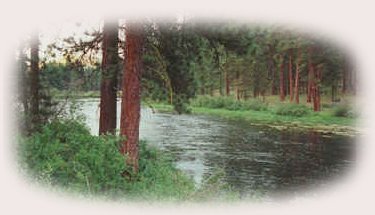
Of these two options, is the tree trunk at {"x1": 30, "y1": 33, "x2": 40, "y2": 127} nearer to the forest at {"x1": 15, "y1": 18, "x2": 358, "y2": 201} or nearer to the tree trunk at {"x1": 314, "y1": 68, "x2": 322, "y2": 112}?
the forest at {"x1": 15, "y1": 18, "x2": 358, "y2": 201}

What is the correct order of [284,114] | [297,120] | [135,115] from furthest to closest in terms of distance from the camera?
[284,114], [297,120], [135,115]

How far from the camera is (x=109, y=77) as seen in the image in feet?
38.1

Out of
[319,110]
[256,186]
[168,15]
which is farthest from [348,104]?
[168,15]

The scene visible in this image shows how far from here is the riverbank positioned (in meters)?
33.7

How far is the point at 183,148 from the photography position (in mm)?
22453

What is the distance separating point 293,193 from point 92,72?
20.6 feet

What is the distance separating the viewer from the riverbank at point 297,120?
33719mm

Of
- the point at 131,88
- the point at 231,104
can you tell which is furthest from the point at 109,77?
the point at 231,104

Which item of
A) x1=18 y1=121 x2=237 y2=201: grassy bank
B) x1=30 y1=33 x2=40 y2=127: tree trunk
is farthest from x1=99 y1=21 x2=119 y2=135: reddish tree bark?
x1=18 y1=121 x2=237 y2=201: grassy bank

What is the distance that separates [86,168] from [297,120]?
3261 cm

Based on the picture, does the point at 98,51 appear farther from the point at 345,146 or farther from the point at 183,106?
the point at 345,146

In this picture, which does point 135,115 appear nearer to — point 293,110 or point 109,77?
point 109,77

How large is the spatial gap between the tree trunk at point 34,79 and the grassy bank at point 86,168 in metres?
1.26

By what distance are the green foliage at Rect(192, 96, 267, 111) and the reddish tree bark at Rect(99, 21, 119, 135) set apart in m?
37.0
